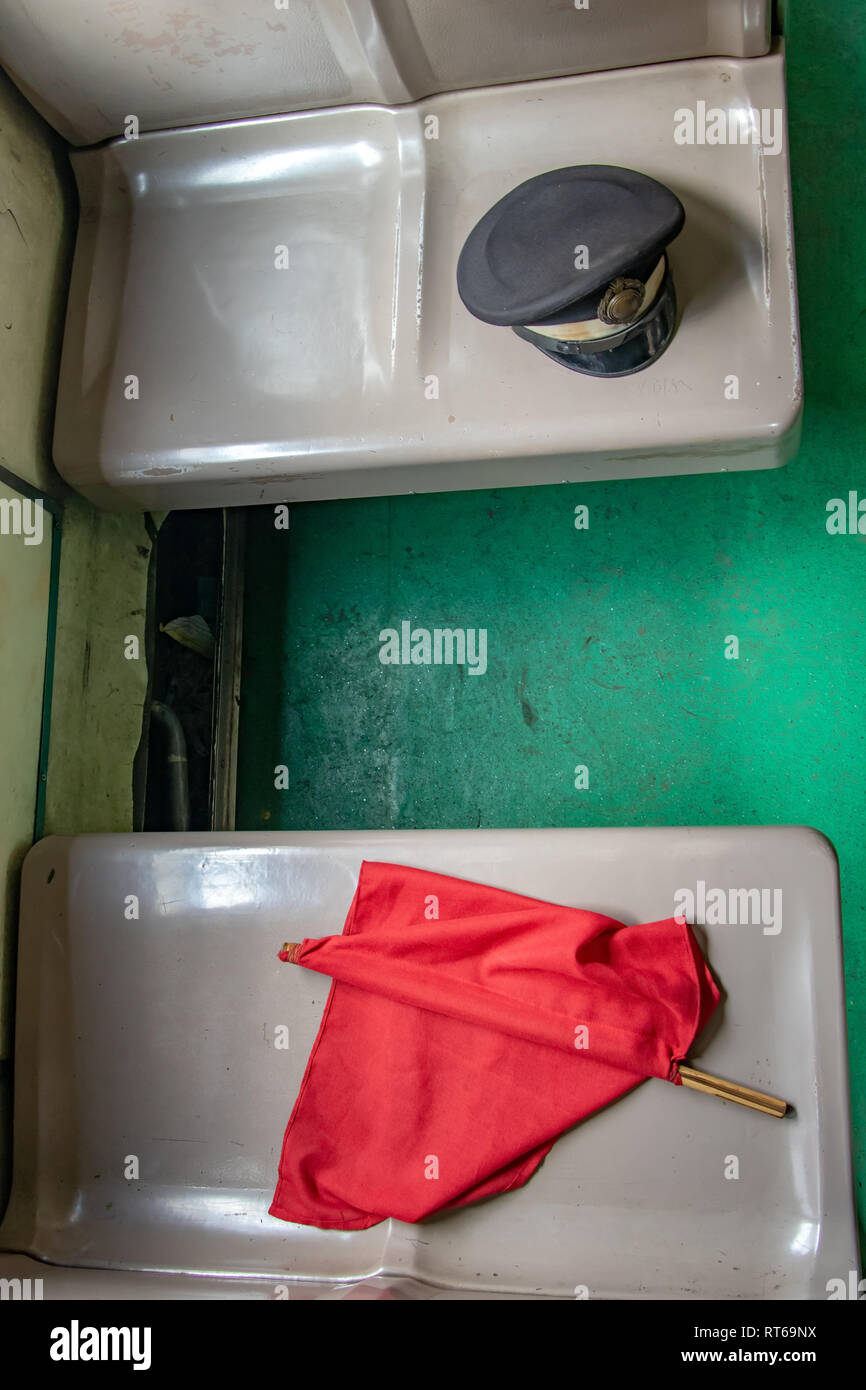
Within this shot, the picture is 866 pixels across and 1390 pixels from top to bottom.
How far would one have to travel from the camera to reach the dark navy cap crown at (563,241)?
1.17 m

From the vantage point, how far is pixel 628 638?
1795 millimetres

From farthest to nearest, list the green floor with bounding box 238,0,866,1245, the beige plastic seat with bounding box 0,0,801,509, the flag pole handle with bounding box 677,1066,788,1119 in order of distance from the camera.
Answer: the green floor with bounding box 238,0,866,1245 < the beige plastic seat with bounding box 0,0,801,509 < the flag pole handle with bounding box 677,1066,788,1119

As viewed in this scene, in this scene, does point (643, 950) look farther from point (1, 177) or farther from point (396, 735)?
point (1, 177)

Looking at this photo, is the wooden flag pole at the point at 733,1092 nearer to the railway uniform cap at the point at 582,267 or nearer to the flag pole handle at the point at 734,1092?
the flag pole handle at the point at 734,1092

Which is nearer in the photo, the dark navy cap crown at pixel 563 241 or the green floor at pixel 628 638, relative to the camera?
the dark navy cap crown at pixel 563 241

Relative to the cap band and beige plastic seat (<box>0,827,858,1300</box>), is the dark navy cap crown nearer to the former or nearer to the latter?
the cap band

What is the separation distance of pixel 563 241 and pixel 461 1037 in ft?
3.30

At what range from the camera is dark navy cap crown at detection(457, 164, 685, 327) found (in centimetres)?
117

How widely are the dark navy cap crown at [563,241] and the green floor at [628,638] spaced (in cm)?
67

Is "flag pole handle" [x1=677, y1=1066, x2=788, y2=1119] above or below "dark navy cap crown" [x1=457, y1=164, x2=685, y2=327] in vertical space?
below

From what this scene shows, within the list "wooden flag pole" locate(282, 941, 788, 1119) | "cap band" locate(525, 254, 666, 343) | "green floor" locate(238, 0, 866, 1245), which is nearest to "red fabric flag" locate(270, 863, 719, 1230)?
"wooden flag pole" locate(282, 941, 788, 1119)

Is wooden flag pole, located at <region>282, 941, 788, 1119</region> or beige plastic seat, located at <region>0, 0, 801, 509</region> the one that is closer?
wooden flag pole, located at <region>282, 941, 788, 1119</region>

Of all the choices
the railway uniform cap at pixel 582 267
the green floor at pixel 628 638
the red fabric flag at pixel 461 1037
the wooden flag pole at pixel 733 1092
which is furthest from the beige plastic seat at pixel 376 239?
the wooden flag pole at pixel 733 1092

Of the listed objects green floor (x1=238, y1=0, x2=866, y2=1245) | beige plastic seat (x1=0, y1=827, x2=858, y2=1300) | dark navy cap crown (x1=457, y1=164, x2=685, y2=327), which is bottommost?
beige plastic seat (x1=0, y1=827, x2=858, y2=1300)
